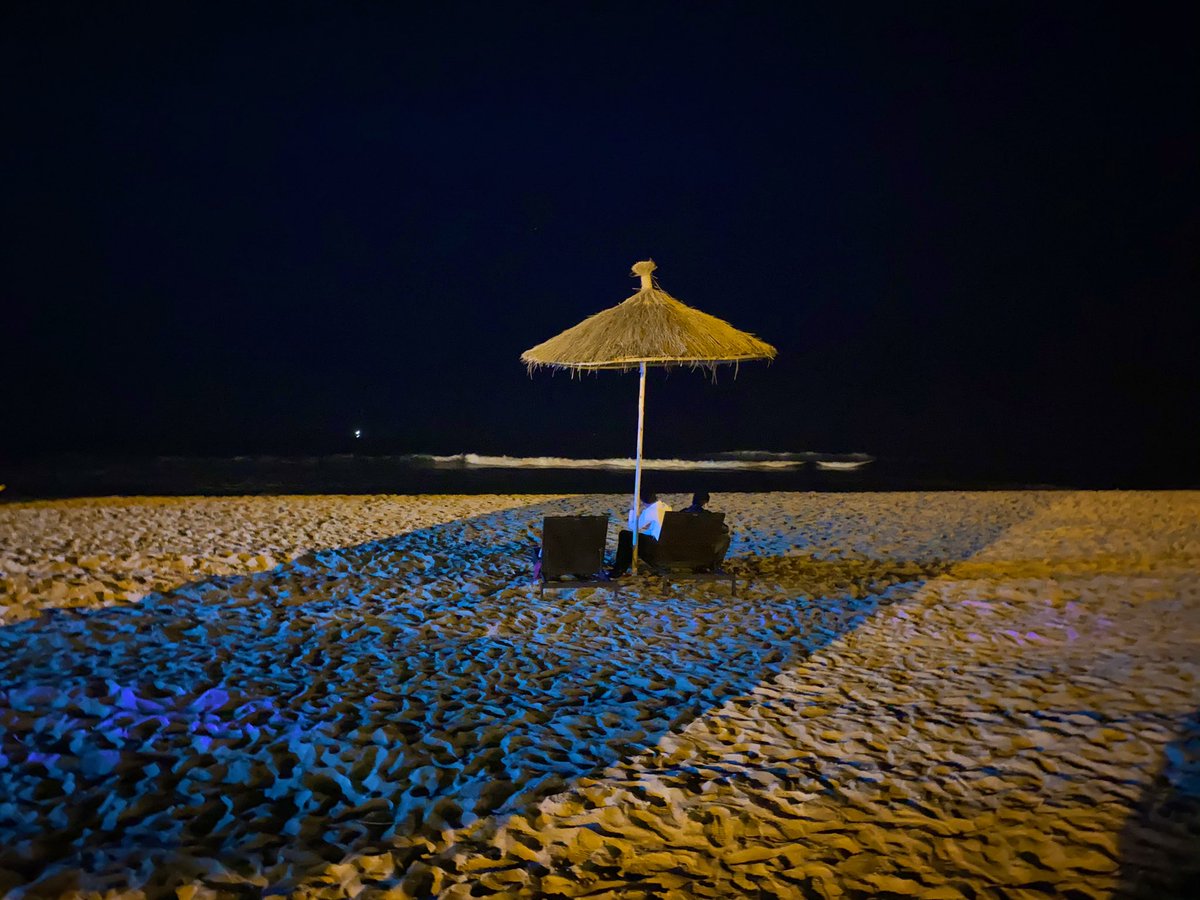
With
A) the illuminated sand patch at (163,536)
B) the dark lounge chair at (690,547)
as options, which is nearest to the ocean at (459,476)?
the illuminated sand patch at (163,536)

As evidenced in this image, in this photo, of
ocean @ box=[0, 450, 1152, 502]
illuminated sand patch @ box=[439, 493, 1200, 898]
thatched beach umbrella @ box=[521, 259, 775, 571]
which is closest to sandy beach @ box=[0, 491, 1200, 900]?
illuminated sand patch @ box=[439, 493, 1200, 898]

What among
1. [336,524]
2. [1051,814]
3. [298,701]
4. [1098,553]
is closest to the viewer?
[1051,814]

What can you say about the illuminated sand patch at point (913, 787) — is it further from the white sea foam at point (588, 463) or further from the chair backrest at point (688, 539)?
the white sea foam at point (588, 463)

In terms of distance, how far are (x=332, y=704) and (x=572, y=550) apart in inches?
94.0

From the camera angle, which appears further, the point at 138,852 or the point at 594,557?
the point at 594,557

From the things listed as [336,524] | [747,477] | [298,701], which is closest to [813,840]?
[298,701]

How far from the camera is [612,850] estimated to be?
2.40 m

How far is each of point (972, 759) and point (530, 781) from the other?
1.81m

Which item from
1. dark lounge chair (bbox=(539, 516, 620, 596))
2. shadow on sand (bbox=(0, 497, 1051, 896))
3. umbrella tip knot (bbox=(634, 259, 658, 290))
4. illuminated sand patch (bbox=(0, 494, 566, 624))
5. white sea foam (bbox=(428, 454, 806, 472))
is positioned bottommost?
shadow on sand (bbox=(0, 497, 1051, 896))

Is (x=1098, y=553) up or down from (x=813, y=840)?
up

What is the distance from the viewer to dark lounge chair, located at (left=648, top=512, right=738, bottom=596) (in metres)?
5.71

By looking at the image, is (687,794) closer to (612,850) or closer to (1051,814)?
(612,850)

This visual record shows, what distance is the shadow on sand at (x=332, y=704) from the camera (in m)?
2.44

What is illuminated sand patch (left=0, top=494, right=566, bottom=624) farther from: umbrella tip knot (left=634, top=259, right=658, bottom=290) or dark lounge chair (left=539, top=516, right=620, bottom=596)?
umbrella tip knot (left=634, top=259, right=658, bottom=290)
